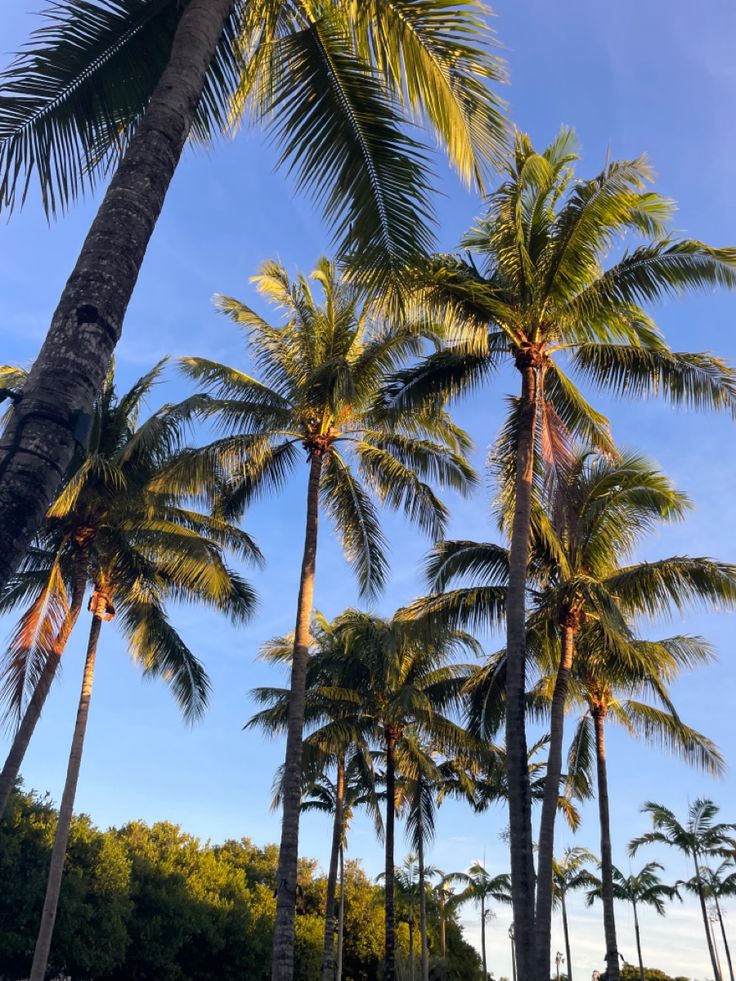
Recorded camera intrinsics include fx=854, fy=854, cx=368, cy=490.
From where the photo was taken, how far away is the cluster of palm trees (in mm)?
6078

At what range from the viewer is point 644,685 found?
58.6ft

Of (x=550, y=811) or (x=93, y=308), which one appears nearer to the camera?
(x=93, y=308)

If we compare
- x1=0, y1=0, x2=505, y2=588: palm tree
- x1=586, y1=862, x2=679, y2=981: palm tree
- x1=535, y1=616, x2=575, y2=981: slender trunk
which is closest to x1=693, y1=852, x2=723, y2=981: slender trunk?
x1=586, y1=862, x2=679, y2=981: palm tree

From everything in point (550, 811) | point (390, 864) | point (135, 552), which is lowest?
point (550, 811)

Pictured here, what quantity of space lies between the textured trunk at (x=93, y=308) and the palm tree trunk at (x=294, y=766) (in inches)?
436

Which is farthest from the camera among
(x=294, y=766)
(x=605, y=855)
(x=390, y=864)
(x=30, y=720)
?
(x=390, y=864)

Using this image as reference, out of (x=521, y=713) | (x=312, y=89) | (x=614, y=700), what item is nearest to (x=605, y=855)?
(x=614, y=700)

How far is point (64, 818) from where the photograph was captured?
1777 cm

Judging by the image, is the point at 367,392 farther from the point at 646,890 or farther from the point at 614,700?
the point at 646,890

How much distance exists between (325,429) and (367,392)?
1.14 metres

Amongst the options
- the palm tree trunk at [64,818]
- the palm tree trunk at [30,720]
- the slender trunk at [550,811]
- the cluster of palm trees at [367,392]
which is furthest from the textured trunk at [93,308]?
the palm tree trunk at [64,818]

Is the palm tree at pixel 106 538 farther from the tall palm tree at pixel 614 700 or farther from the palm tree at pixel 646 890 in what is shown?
the palm tree at pixel 646 890

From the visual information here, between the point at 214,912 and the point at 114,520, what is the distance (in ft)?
67.0

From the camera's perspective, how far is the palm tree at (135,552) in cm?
1672
